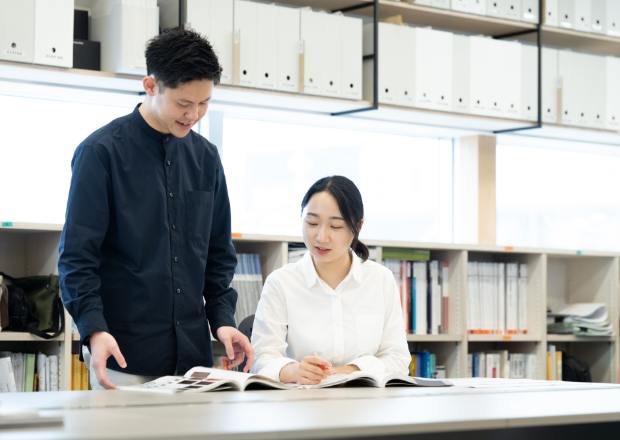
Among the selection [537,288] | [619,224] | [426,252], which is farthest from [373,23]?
[619,224]

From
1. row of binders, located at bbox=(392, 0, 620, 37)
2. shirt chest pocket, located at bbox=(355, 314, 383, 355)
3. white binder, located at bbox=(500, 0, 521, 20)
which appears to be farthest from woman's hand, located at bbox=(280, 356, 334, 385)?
white binder, located at bbox=(500, 0, 521, 20)

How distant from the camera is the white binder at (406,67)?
326cm

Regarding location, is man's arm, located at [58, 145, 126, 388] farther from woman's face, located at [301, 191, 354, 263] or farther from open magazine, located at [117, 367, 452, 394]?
woman's face, located at [301, 191, 354, 263]

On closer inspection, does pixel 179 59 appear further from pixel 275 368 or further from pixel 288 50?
pixel 288 50

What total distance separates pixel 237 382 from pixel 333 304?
0.62 meters

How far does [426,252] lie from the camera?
3381 mm

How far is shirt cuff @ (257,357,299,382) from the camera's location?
5.70 feet

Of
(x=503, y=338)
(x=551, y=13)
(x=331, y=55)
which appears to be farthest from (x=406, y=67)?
(x=503, y=338)

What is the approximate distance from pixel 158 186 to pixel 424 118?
2.07m

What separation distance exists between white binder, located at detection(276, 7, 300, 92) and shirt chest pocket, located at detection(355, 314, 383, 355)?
1321 millimetres

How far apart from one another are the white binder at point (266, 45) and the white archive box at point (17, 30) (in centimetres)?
84

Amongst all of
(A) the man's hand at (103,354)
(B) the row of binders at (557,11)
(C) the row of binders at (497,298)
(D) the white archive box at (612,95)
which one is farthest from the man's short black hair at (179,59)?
(D) the white archive box at (612,95)

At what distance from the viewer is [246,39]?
2918 mm

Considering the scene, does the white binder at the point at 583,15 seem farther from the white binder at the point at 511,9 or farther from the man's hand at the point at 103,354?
the man's hand at the point at 103,354
